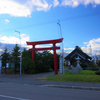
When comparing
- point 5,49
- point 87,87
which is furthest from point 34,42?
point 87,87

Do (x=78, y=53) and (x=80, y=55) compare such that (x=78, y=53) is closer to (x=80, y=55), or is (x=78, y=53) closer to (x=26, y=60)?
(x=80, y=55)

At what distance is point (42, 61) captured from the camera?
33562 mm

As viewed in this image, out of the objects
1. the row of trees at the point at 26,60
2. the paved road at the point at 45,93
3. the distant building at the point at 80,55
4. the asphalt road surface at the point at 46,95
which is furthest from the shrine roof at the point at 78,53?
the asphalt road surface at the point at 46,95

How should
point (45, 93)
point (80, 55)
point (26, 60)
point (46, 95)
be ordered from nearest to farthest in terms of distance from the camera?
1. point (46, 95)
2. point (45, 93)
3. point (26, 60)
4. point (80, 55)

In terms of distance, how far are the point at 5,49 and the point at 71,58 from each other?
22.9m

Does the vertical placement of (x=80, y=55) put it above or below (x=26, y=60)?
above

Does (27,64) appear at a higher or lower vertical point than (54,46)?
lower

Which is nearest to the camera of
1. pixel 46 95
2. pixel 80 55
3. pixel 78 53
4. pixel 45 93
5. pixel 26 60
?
pixel 46 95

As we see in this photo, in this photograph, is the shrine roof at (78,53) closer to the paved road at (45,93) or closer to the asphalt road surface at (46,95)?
the paved road at (45,93)

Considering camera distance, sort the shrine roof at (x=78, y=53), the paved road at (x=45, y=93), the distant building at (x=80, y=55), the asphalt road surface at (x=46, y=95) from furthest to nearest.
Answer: the shrine roof at (x=78, y=53), the distant building at (x=80, y=55), the paved road at (x=45, y=93), the asphalt road surface at (x=46, y=95)

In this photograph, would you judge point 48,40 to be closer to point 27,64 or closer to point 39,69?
point 27,64

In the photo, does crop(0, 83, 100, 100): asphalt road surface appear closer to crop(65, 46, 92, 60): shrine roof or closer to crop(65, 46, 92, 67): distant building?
crop(65, 46, 92, 67): distant building

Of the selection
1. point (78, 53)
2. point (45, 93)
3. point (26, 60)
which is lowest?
point (45, 93)

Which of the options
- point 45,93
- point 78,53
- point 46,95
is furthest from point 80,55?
point 46,95
